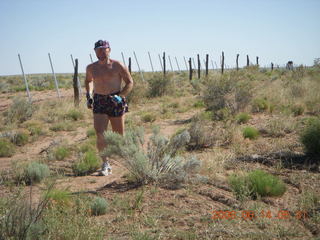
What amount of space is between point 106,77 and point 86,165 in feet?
5.49

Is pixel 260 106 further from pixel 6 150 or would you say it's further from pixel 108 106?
pixel 6 150

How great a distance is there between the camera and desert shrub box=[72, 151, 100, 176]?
5551mm

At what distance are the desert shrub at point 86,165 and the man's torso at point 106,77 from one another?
1384mm

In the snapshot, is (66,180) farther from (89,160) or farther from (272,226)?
(272,226)

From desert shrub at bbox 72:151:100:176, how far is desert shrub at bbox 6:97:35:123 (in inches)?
286

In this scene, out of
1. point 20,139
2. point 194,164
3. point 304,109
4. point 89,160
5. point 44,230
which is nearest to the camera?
point 44,230

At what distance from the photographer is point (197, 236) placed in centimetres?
289

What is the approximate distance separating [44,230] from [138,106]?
1277 cm

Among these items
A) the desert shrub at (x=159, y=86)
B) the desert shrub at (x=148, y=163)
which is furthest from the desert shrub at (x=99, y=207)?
the desert shrub at (x=159, y=86)

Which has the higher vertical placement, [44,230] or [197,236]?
[44,230]

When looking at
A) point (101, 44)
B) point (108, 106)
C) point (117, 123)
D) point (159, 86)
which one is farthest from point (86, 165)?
point (159, 86)

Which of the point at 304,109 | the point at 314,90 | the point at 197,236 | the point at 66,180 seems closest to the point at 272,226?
the point at 197,236

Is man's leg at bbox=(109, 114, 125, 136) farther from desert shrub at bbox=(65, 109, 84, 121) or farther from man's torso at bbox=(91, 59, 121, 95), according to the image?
desert shrub at bbox=(65, 109, 84, 121)

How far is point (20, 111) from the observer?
12.5 m
